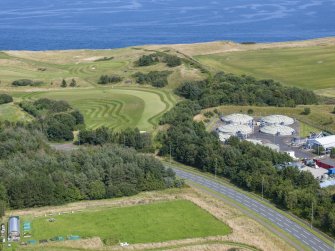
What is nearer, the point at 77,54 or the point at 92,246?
the point at 92,246

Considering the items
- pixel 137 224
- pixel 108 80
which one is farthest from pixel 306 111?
pixel 137 224

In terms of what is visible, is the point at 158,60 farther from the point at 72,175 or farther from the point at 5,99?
the point at 72,175

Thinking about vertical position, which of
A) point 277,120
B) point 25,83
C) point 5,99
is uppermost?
point 25,83

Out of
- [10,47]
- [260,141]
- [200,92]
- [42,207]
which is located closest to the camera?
[42,207]

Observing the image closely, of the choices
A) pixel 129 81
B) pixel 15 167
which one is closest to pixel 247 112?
pixel 129 81

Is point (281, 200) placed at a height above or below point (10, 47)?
below

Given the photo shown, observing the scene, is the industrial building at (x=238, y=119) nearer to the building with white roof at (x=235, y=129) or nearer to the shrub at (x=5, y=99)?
the building with white roof at (x=235, y=129)

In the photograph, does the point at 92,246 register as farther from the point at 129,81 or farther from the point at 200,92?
the point at 129,81

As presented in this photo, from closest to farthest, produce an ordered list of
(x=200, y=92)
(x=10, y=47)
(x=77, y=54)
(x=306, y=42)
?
(x=200, y=92) → (x=77, y=54) → (x=306, y=42) → (x=10, y=47)
